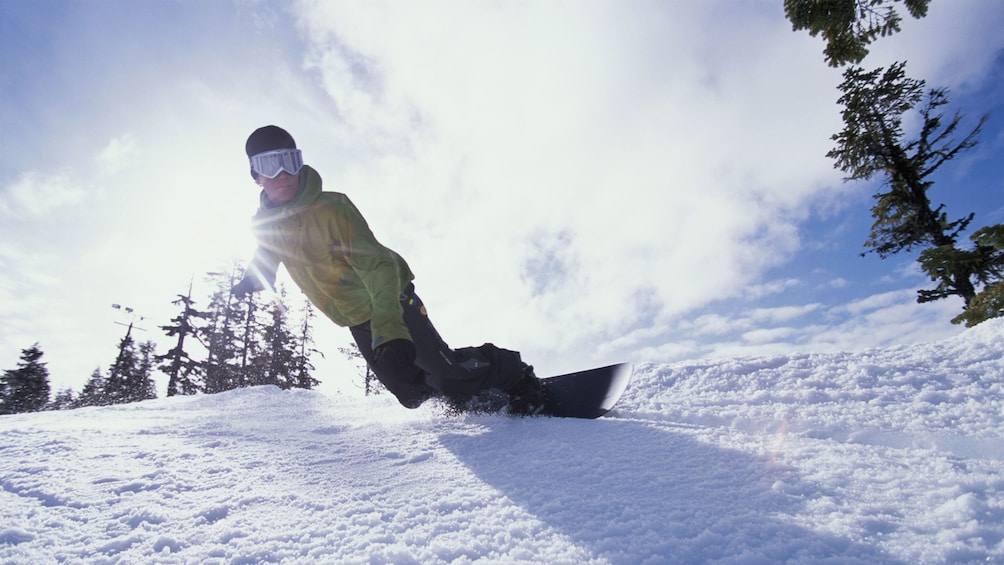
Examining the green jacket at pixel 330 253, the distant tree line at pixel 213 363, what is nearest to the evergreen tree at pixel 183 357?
the distant tree line at pixel 213 363

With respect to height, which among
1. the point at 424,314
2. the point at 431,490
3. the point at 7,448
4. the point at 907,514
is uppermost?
the point at 424,314

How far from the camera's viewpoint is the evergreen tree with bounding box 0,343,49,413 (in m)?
31.9

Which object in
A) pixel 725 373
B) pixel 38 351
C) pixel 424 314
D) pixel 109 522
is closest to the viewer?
pixel 109 522

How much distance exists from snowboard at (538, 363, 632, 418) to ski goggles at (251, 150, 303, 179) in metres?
2.53

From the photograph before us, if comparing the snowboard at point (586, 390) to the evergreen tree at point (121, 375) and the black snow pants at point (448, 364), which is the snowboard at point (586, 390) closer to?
the black snow pants at point (448, 364)

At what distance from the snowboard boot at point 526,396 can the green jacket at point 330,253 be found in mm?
1082

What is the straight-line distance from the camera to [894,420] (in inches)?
105

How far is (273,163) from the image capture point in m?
3.24

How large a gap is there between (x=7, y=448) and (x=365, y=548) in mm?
2442

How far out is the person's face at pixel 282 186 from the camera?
3279 millimetres

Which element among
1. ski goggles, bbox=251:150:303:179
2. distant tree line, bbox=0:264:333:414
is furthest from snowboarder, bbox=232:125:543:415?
distant tree line, bbox=0:264:333:414

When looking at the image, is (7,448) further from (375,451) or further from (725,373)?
(725,373)

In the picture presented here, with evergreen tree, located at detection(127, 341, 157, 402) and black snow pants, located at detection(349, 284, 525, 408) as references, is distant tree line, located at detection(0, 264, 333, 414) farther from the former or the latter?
black snow pants, located at detection(349, 284, 525, 408)

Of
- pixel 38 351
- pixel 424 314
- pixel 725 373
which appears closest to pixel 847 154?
pixel 725 373
